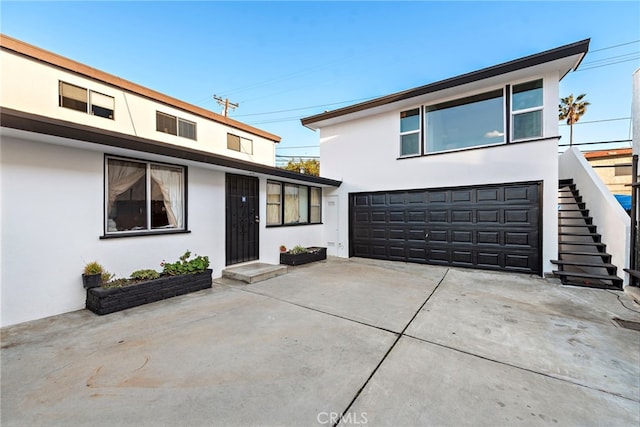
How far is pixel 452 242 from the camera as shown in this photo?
22.9 ft

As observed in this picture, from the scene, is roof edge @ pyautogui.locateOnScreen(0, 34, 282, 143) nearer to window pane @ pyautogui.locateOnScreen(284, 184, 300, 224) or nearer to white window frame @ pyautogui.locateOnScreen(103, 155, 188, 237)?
white window frame @ pyautogui.locateOnScreen(103, 155, 188, 237)

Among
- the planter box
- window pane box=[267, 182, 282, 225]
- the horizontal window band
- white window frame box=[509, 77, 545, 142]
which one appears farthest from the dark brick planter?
white window frame box=[509, 77, 545, 142]

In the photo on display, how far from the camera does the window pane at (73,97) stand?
7.30 m

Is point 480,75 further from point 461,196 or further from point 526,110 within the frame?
point 461,196

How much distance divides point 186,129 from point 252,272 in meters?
8.01

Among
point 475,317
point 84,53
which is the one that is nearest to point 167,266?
point 475,317

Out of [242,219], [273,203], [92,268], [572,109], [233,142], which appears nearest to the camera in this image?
[92,268]

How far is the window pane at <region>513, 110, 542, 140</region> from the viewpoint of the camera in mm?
6059

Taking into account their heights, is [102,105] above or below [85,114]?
above

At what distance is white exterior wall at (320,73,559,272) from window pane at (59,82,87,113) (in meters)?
7.60

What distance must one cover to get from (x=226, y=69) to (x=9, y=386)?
456 inches

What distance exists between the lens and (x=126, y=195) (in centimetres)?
449

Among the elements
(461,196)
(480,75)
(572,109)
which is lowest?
(461,196)

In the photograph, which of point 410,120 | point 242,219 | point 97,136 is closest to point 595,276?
point 410,120
